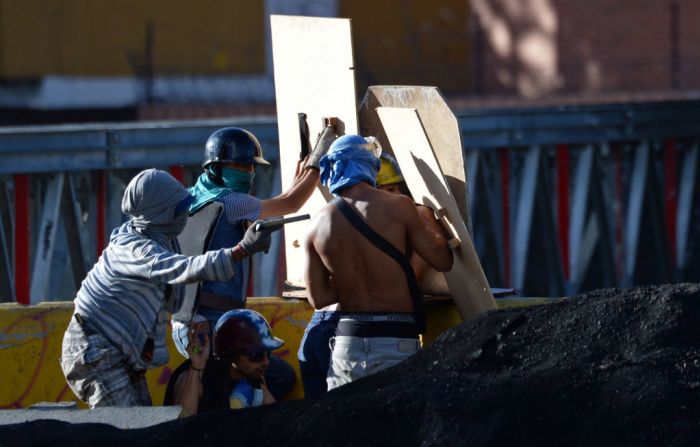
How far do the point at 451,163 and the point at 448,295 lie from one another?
658 millimetres

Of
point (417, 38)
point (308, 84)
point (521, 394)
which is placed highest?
point (417, 38)

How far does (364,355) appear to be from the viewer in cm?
751

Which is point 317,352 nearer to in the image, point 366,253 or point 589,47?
point 366,253

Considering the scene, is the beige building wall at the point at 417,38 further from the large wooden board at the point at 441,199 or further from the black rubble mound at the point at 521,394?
the black rubble mound at the point at 521,394

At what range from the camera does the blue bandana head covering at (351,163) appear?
7.60 m

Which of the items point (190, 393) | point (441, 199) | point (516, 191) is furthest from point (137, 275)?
point (516, 191)

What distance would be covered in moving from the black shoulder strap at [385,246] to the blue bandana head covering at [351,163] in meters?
0.10

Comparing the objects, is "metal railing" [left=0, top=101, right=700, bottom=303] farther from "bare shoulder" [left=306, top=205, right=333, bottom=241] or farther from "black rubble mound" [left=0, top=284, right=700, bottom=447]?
"black rubble mound" [left=0, top=284, right=700, bottom=447]

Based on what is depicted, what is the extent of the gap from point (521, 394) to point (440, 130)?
7.89 ft

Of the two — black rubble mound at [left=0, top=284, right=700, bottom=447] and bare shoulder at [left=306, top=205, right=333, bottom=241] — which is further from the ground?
bare shoulder at [left=306, top=205, right=333, bottom=241]

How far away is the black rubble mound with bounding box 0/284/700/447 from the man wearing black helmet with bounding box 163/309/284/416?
937 millimetres

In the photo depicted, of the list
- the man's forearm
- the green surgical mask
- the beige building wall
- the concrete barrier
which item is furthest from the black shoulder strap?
the beige building wall

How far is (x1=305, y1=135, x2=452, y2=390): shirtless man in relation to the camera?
754 cm

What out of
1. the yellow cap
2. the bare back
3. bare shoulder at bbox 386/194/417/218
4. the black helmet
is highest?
the black helmet
